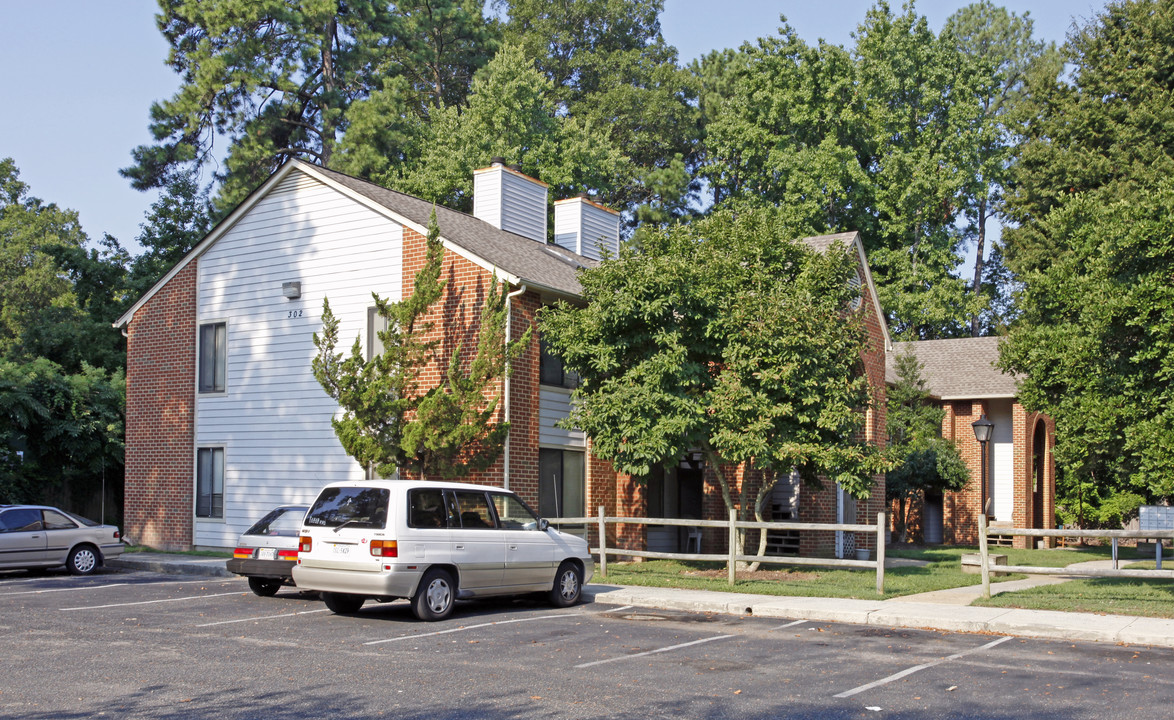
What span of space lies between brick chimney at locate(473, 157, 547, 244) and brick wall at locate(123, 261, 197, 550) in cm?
707

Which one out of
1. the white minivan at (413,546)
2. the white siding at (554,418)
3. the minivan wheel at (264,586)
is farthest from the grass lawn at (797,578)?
the minivan wheel at (264,586)

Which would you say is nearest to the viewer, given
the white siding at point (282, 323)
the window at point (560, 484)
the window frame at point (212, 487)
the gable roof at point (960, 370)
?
the window at point (560, 484)

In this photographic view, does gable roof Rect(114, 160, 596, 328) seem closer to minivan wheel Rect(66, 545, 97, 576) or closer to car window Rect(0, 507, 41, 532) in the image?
car window Rect(0, 507, 41, 532)

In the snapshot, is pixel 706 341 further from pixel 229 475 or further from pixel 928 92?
pixel 928 92

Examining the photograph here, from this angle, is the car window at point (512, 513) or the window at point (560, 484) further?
the window at point (560, 484)

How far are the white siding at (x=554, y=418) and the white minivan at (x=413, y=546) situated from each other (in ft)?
22.7

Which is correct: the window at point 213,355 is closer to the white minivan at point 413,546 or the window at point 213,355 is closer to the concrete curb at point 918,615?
the concrete curb at point 918,615

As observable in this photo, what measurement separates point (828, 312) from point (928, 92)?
29995 mm

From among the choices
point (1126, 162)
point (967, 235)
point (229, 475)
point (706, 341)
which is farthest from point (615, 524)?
point (967, 235)

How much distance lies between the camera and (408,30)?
49.6 metres

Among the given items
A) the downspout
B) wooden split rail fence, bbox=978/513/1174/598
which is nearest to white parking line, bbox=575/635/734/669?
wooden split rail fence, bbox=978/513/1174/598

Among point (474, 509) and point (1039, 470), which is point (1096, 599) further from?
point (1039, 470)

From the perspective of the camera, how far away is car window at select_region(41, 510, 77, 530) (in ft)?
62.2

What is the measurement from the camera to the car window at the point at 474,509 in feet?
44.0
